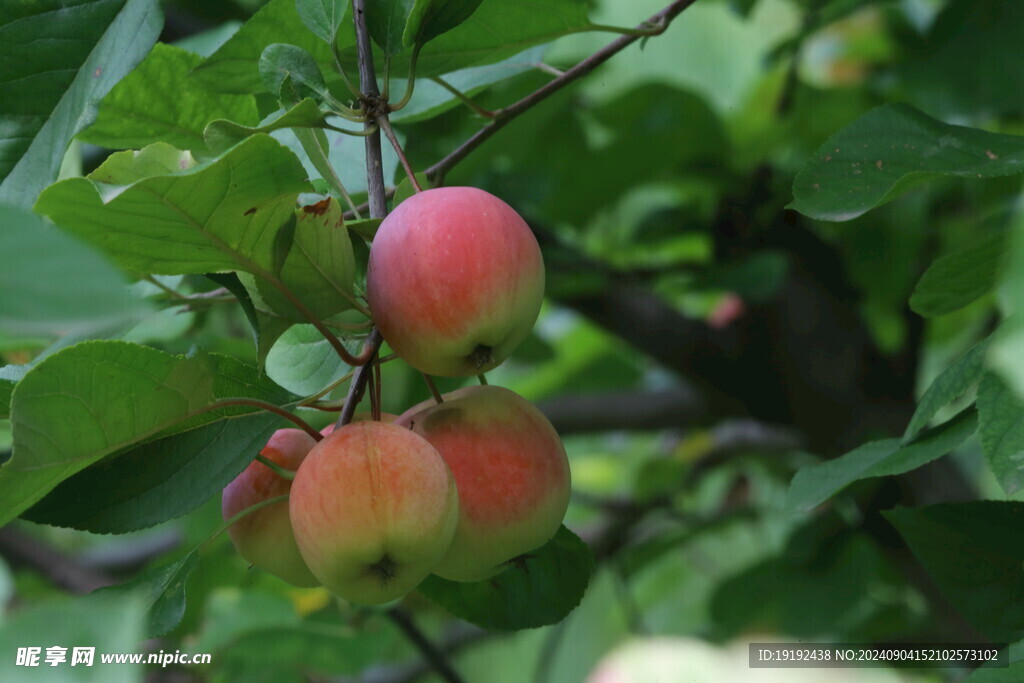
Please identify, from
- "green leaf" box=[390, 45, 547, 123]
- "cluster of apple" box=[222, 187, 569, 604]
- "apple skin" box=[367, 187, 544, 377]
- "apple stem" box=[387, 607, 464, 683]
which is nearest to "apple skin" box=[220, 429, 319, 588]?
"cluster of apple" box=[222, 187, 569, 604]

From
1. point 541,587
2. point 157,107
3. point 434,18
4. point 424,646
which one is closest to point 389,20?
point 434,18

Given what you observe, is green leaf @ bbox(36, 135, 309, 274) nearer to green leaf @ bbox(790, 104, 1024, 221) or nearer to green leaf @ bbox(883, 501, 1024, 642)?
green leaf @ bbox(790, 104, 1024, 221)

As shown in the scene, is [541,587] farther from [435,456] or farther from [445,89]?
[445,89]

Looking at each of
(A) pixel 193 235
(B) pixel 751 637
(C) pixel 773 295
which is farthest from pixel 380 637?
(A) pixel 193 235

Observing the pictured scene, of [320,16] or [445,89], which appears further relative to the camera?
[445,89]

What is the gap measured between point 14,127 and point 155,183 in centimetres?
26

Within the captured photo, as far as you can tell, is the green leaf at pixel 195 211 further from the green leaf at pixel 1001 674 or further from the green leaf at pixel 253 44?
the green leaf at pixel 1001 674

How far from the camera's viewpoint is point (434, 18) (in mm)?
594

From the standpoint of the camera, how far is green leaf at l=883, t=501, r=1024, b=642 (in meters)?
0.68

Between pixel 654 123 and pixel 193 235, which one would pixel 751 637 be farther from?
pixel 193 235

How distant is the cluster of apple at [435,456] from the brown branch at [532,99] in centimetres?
17

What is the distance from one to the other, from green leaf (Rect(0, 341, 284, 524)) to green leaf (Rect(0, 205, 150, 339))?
0.24 metres

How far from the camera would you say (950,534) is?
688 mm

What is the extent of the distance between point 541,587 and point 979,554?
0.98 ft
